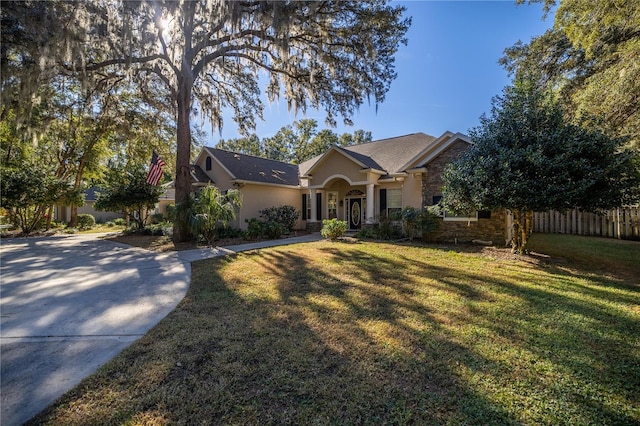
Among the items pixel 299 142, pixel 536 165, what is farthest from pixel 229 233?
pixel 299 142

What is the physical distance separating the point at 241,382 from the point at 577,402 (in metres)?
2.97

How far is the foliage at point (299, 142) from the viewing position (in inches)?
1335

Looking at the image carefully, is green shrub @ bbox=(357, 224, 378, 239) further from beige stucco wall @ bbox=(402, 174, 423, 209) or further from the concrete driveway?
the concrete driveway

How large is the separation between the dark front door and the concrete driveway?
35.4 feet

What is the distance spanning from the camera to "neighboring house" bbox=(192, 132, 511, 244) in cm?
1178

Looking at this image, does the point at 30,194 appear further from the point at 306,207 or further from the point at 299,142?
the point at 299,142

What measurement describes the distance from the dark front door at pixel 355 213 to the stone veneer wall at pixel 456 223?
15.6 ft

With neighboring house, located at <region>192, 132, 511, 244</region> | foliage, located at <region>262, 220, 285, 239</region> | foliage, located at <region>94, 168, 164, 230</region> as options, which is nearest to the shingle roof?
neighboring house, located at <region>192, 132, 511, 244</region>

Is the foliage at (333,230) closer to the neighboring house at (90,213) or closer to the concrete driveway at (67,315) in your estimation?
the concrete driveway at (67,315)

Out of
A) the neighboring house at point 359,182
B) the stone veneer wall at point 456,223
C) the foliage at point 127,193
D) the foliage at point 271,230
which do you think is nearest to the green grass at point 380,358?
the stone veneer wall at point 456,223

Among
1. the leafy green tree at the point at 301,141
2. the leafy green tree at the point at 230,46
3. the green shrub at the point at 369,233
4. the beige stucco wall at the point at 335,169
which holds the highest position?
the leafy green tree at the point at 301,141

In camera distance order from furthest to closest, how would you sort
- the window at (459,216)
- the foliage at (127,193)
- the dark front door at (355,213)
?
the dark front door at (355,213), the foliage at (127,193), the window at (459,216)

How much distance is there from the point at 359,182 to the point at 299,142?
75.5 feet

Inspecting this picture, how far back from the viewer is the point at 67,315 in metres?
4.21
